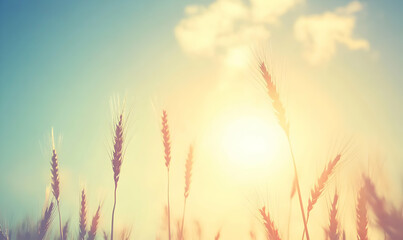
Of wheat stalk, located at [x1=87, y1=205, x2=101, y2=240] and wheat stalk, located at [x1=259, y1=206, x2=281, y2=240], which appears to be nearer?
wheat stalk, located at [x1=259, y1=206, x2=281, y2=240]

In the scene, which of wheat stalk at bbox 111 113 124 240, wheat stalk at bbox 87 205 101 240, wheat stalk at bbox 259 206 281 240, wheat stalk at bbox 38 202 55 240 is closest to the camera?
wheat stalk at bbox 259 206 281 240

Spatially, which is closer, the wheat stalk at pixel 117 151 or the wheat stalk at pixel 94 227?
the wheat stalk at pixel 117 151

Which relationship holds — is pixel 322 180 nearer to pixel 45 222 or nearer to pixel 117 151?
pixel 117 151

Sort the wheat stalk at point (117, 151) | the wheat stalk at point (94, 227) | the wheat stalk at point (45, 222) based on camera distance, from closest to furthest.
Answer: the wheat stalk at point (117, 151)
the wheat stalk at point (45, 222)
the wheat stalk at point (94, 227)

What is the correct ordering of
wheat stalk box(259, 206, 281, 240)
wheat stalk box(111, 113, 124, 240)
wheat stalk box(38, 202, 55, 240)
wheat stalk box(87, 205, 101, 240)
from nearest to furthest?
1. wheat stalk box(259, 206, 281, 240)
2. wheat stalk box(111, 113, 124, 240)
3. wheat stalk box(38, 202, 55, 240)
4. wheat stalk box(87, 205, 101, 240)

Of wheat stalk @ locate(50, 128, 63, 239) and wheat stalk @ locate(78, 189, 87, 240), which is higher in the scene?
wheat stalk @ locate(50, 128, 63, 239)

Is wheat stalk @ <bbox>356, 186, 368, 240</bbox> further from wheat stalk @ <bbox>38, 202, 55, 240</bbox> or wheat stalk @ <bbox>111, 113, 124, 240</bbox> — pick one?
wheat stalk @ <bbox>38, 202, 55, 240</bbox>

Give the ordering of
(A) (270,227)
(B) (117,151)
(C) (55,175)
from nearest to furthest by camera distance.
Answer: (A) (270,227)
(B) (117,151)
(C) (55,175)

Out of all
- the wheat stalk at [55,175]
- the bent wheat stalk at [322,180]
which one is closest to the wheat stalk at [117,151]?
the wheat stalk at [55,175]

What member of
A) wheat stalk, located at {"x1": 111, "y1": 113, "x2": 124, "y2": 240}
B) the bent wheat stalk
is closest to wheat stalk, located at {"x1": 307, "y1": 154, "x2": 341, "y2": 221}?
the bent wheat stalk

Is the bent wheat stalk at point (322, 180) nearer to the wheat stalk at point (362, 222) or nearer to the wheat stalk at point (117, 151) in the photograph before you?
the wheat stalk at point (362, 222)

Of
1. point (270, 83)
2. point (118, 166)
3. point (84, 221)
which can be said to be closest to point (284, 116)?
point (270, 83)

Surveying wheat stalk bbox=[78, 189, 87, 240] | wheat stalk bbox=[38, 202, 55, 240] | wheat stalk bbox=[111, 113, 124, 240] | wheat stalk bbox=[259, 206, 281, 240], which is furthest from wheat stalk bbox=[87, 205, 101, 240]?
wheat stalk bbox=[259, 206, 281, 240]

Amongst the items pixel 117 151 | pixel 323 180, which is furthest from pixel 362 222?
pixel 117 151
